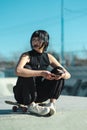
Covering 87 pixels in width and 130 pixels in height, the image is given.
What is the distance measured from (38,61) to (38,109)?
0.62 metres

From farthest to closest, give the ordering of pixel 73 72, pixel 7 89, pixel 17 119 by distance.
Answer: pixel 73 72 → pixel 7 89 → pixel 17 119

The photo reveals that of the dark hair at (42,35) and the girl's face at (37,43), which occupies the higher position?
the dark hair at (42,35)

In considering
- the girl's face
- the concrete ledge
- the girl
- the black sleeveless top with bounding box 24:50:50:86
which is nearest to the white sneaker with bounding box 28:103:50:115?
the girl

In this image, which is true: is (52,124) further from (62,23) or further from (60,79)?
(62,23)

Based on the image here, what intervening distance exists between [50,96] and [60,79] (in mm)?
287

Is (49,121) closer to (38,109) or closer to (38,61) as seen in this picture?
(38,109)

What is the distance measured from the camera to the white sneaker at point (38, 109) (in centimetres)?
493

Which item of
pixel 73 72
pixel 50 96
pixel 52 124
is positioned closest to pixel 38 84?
pixel 50 96

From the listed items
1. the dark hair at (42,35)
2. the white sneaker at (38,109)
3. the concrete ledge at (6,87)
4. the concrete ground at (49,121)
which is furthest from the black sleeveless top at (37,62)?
the concrete ledge at (6,87)

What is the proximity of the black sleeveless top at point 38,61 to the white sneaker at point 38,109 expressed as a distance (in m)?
0.48

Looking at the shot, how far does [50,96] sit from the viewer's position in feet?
16.7

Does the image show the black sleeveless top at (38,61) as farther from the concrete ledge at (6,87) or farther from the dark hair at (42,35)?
the concrete ledge at (6,87)

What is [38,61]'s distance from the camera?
16.8ft

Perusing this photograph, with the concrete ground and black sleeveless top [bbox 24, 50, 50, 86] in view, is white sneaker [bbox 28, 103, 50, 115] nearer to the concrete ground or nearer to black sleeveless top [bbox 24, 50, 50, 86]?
the concrete ground
